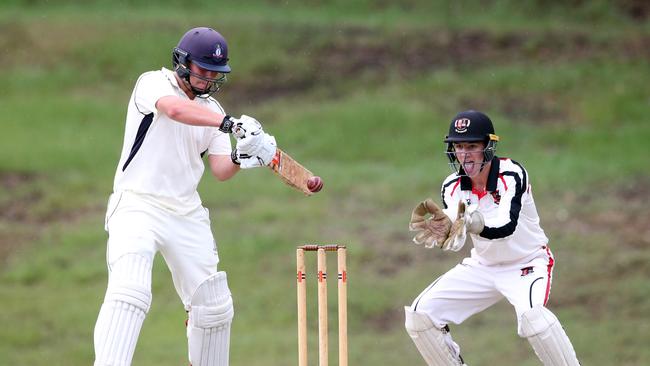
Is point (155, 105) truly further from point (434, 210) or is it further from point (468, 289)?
point (468, 289)

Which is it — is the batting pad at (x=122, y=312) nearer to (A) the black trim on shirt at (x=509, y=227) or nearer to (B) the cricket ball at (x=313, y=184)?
(B) the cricket ball at (x=313, y=184)

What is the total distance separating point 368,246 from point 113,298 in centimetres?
606

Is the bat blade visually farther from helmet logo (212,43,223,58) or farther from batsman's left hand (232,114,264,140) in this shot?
helmet logo (212,43,223,58)

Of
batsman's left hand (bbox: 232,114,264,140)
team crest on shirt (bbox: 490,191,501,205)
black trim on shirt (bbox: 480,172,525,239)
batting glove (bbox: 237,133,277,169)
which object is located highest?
batsman's left hand (bbox: 232,114,264,140)

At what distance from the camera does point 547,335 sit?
631cm

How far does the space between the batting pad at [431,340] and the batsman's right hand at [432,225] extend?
482 millimetres

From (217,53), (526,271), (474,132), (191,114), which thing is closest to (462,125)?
(474,132)

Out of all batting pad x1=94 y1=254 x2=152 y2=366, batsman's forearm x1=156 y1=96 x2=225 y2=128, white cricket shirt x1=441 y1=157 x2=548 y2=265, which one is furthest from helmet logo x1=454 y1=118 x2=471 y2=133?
batting pad x1=94 y1=254 x2=152 y2=366

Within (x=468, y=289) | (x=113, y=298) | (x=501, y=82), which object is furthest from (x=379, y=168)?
(x=113, y=298)

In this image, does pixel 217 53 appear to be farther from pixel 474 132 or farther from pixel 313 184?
pixel 474 132

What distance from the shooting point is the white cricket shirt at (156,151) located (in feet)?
20.5

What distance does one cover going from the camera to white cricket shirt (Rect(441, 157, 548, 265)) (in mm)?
6359

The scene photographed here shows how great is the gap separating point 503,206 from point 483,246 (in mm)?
348

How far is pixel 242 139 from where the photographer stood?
6039 millimetres
